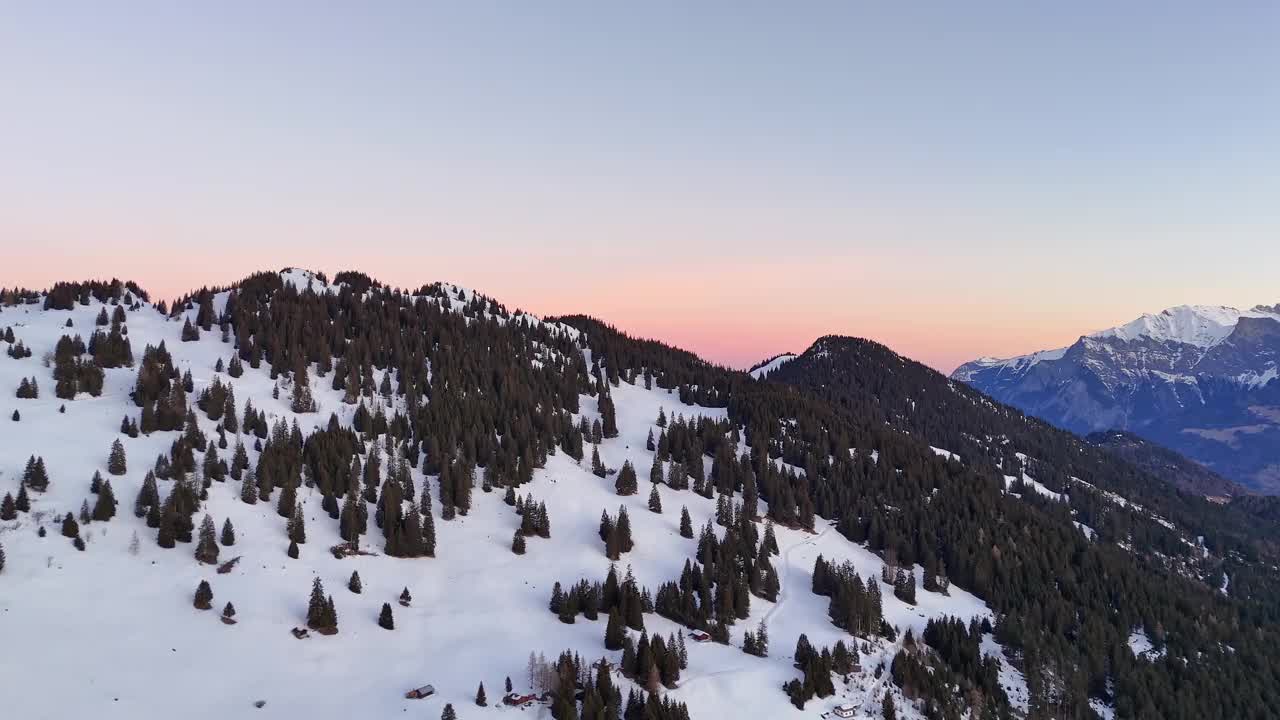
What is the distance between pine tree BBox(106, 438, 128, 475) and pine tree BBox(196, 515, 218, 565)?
774 inches

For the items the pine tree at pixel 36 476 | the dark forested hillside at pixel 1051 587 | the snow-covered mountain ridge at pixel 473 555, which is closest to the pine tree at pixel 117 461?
the snow-covered mountain ridge at pixel 473 555

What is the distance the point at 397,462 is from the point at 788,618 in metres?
74.1

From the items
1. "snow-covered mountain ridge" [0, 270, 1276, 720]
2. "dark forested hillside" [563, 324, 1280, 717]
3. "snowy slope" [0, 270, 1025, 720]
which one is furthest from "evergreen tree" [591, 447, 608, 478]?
"dark forested hillside" [563, 324, 1280, 717]

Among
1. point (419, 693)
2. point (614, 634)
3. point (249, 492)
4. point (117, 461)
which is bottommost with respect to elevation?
point (614, 634)

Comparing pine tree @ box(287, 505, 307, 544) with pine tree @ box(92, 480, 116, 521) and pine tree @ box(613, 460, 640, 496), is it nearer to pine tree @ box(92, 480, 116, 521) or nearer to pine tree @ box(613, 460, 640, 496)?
pine tree @ box(92, 480, 116, 521)

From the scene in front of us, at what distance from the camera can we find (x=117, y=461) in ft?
327

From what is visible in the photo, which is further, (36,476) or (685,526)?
(685,526)

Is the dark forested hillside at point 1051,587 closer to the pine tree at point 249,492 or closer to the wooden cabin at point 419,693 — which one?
the wooden cabin at point 419,693

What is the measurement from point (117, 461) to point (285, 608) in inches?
1475

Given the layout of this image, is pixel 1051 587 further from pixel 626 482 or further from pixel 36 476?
pixel 36 476

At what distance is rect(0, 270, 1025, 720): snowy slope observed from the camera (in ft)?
232

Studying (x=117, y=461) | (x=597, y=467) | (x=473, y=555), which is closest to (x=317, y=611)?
(x=473, y=555)

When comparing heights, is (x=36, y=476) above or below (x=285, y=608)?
above

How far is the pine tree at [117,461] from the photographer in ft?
326
